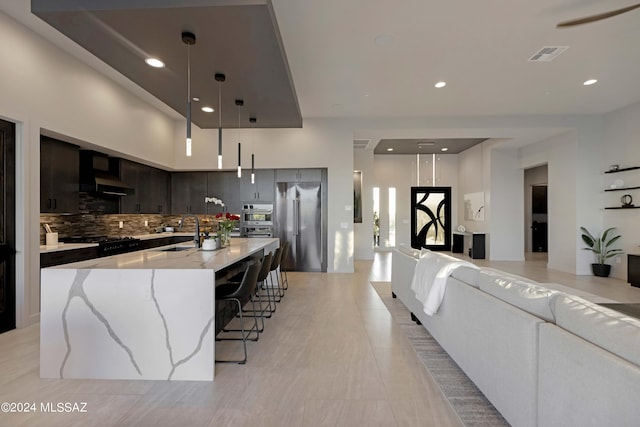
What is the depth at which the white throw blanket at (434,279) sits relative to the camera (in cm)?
259

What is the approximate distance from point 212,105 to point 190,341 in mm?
3321

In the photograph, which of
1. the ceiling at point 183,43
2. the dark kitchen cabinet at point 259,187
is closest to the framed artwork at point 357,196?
the dark kitchen cabinet at point 259,187

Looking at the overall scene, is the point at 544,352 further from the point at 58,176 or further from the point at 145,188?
the point at 145,188

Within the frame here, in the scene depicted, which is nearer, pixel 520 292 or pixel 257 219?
pixel 520 292

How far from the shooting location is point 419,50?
3.79m

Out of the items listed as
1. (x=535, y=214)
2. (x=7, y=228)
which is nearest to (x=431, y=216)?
(x=535, y=214)

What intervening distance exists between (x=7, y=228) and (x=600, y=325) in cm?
497

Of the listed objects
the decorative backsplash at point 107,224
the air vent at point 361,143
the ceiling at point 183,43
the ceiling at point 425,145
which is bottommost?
the decorative backsplash at point 107,224

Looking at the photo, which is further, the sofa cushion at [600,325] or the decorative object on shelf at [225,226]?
the decorative object on shelf at [225,226]

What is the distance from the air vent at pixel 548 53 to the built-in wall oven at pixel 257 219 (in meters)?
5.11

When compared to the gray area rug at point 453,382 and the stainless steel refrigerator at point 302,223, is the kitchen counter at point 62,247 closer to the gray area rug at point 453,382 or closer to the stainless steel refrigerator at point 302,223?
the stainless steel refrigerator at point 302,223

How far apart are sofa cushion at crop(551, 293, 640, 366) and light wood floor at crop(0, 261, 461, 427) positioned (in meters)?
0.92

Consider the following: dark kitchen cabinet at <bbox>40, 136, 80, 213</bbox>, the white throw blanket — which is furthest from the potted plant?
dark kitchen cabinet at <bbox>40, 136, 80, 213</bbox>

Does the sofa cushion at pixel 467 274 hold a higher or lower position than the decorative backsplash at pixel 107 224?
lower
